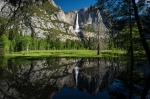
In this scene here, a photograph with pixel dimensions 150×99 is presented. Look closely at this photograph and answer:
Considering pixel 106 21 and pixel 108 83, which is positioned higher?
pixel 106 21

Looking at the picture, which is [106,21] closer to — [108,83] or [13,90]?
[108,83]

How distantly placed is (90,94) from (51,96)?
3300 millimetres

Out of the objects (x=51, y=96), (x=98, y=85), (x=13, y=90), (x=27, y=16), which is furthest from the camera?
(x=98, y=85)

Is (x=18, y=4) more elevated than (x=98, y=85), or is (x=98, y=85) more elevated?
(x=18, y=4)

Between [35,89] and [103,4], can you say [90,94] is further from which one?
[103,4]

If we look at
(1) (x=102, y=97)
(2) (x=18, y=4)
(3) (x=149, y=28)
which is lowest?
(1) (x=102, y=97)

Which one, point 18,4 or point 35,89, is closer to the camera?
point 18,4

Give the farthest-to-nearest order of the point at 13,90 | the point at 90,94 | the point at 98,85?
the point at 98,85 → the point at 13,90 → the point at 90,94

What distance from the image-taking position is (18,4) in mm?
13836

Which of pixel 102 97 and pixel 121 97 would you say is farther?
pixel 102 97

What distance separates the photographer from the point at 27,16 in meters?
15.1

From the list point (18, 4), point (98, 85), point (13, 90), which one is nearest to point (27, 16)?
point (18, 4)

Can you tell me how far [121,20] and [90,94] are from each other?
6.55 m

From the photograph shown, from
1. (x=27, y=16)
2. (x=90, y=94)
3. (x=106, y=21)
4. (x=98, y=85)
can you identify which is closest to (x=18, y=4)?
(x=27, y=16)
